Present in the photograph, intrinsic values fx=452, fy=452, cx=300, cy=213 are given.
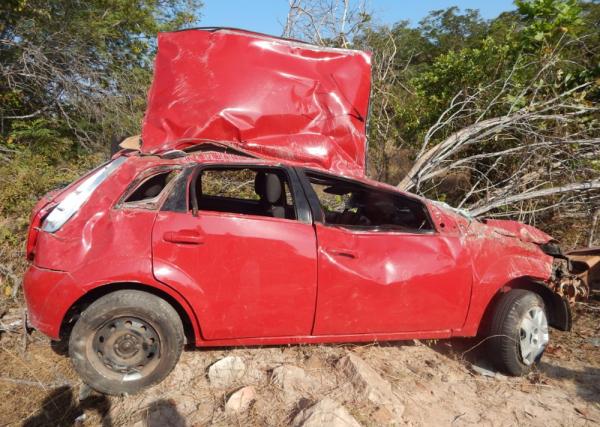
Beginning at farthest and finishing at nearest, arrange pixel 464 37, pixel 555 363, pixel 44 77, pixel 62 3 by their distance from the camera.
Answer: pixel 464 37
pixel 62 3
pixel 44 77
pixel 555 363

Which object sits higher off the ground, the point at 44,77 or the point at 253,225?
the point at 44,77

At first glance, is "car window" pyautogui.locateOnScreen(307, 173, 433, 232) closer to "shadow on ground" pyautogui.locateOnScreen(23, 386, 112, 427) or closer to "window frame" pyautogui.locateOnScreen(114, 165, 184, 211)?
"window frame" pyautogui.locateOnScreen(114, 165, 184, 211)

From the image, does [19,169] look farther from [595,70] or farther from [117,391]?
[595,70]

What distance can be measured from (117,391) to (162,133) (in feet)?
6.34

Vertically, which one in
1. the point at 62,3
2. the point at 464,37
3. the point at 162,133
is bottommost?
the point at 162,133

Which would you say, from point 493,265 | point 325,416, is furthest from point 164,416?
point 493,265

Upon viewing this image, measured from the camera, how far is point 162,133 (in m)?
3.63

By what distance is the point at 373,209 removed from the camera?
161 inches

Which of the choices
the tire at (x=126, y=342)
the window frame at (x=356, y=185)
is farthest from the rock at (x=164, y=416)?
the window frame at (x=356, y=185)

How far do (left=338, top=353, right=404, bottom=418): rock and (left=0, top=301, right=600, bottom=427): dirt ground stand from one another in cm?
5

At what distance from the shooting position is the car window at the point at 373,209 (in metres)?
3.43

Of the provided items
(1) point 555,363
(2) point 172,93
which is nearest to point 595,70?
(1) point 555,363

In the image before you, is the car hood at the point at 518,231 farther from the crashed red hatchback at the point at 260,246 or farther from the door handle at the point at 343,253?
the door handle at the point at 343,253

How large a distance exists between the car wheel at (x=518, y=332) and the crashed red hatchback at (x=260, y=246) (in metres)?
0.01
